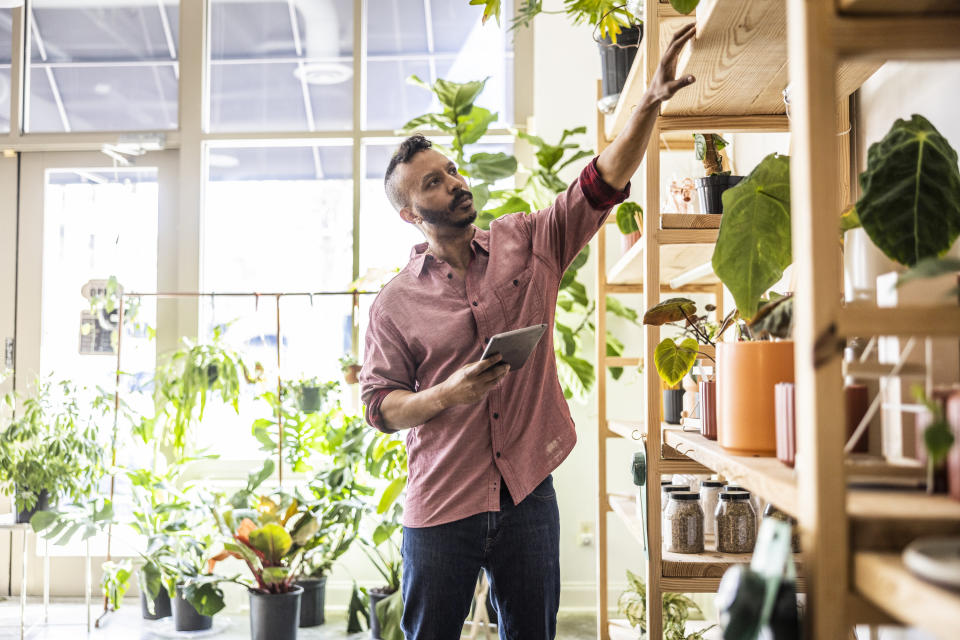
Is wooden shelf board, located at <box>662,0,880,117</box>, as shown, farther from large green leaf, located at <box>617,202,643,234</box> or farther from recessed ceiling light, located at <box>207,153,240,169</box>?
recessed ceiling light, located at <box>207,153,240,169</box>

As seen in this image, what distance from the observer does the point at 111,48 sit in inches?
158

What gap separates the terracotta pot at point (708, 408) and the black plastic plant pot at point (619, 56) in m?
1.29

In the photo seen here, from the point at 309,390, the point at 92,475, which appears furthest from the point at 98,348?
the point at 309,390

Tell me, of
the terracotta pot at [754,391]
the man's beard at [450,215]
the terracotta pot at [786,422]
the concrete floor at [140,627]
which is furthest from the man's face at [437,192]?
the concrete floor at [140,627]

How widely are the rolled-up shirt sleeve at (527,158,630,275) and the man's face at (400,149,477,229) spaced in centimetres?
16

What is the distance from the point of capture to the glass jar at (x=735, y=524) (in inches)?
65.7

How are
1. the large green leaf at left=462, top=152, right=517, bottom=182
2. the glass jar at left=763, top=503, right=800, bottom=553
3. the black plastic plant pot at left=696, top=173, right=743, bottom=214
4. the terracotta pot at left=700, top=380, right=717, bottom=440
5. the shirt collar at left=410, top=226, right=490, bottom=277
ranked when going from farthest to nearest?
the large green leaf at left=462, top=152, right=517, bottom=182
the shirt collar at left=410, top=226, right=490, bottom=277
the black plastic plant pot at left=696, top=173, right=743, bottom=214
the glass jar at left=763, top=503, right=800, bottom=553
the terracotta pot at left=700, top=380, right=717, bottom=440

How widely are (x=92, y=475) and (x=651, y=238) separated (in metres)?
2.62

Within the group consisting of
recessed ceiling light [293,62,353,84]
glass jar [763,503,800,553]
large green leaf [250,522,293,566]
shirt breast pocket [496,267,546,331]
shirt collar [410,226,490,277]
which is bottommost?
large green leaf [250,522,293,566]

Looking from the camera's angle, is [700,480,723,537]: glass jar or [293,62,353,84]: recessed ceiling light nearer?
[700,480,723,537]: glass jar

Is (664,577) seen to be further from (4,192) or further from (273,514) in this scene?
(4,192)

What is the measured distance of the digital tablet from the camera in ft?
4.59

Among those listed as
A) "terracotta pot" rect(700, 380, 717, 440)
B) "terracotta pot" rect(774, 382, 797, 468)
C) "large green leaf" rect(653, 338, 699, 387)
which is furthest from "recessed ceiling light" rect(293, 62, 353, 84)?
"terracotta pot" rect(774, 382, 797, 468)

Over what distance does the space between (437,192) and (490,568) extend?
867mm
